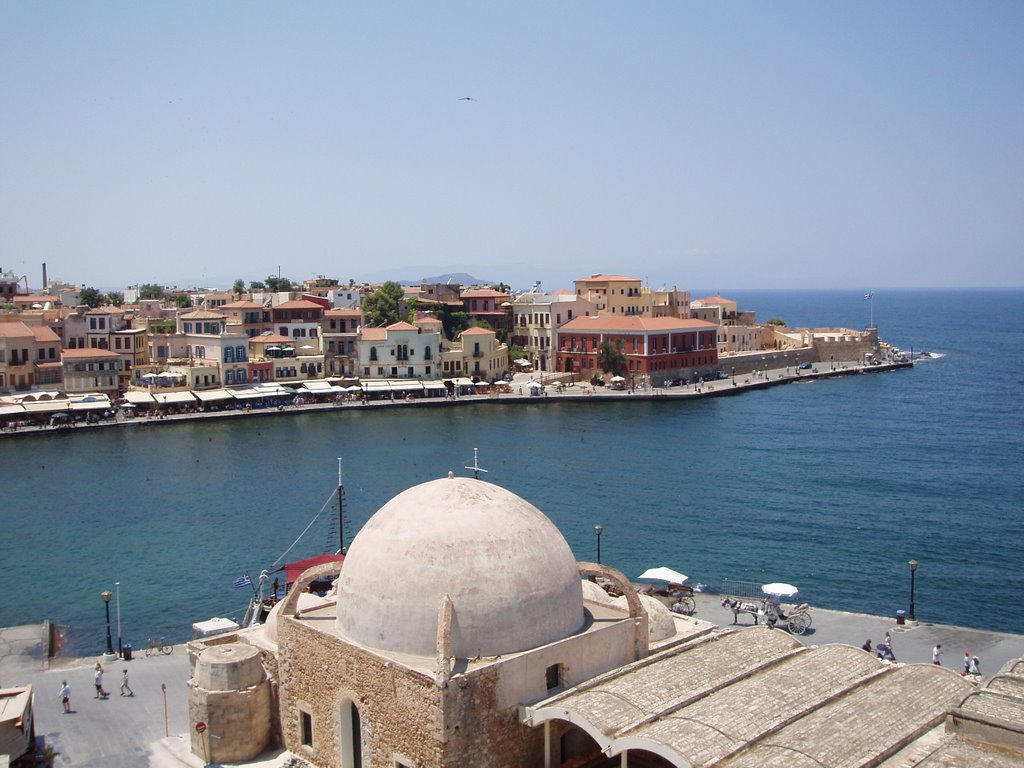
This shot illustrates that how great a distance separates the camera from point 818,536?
3906 centimetres

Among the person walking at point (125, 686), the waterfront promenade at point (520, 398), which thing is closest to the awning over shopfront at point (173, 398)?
the waterfront promenade at point (520, 398)

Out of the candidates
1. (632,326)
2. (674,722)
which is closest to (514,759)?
(674,722)

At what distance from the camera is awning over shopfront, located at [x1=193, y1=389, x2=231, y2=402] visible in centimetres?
7275

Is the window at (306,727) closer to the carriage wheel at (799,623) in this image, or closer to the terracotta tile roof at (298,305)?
the carriage wheel at (799,623)

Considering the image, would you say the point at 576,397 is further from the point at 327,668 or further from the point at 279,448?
the point at 327,668

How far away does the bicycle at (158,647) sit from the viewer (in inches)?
981

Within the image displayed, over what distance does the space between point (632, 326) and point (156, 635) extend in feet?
201

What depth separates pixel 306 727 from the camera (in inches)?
707

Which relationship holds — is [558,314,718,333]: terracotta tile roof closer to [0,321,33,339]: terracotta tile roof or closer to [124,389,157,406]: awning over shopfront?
[124,389,157,406]: awning over shopfront

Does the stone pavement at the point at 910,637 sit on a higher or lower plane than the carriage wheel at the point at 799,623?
Answer: lower

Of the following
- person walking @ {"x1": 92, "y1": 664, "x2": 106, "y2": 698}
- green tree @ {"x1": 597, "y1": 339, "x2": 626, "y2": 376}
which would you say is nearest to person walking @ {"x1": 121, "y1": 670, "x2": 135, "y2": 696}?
person walking @ {"x1": 92, "y1": 664, "x2": 106, "y2": 698}

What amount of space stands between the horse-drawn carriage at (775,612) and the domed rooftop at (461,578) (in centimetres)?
883

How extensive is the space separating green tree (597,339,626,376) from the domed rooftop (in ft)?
223

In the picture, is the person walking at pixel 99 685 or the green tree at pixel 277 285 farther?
the green tree at pixel 277 285
